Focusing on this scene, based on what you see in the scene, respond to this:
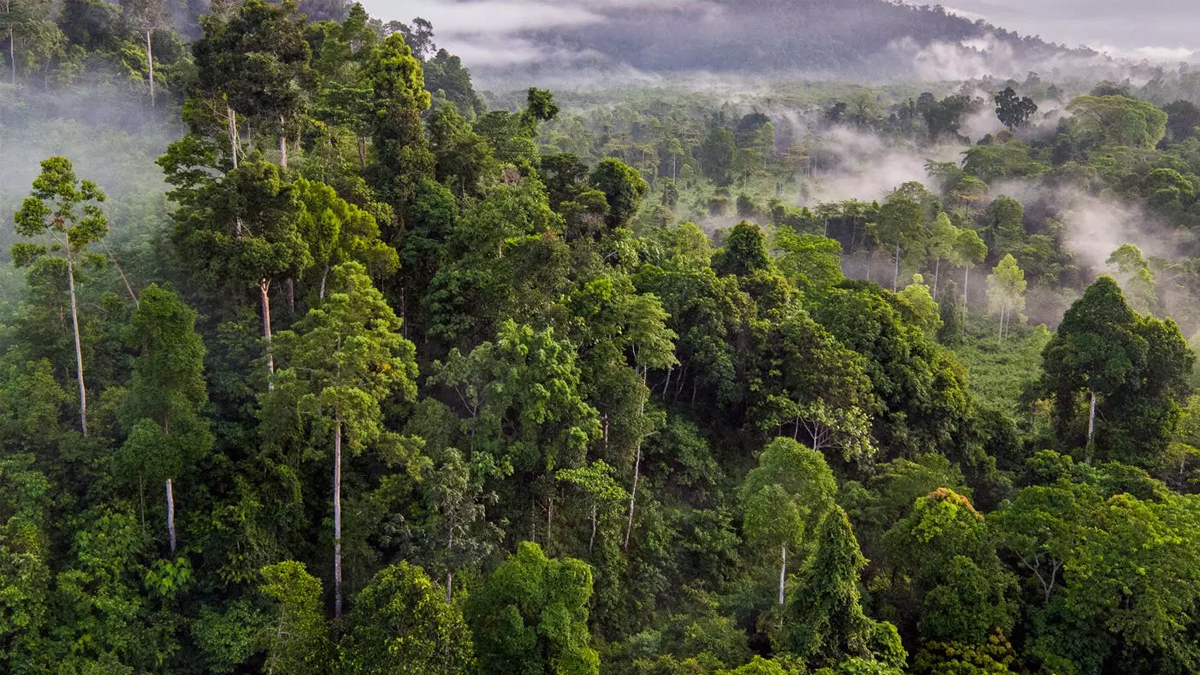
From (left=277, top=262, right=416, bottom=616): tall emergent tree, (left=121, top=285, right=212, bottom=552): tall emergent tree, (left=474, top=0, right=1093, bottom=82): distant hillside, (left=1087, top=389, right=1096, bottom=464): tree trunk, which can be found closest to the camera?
(left=277, top=262, right=416, bottom=616): tall emergent tree

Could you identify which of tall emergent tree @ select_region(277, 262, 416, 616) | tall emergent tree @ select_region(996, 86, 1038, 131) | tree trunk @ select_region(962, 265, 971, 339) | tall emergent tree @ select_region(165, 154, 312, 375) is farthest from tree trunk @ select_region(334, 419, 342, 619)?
tall emergent tree @ select_region(996, 86, 1038, 131)

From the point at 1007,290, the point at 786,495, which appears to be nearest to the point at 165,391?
the point at 786,495

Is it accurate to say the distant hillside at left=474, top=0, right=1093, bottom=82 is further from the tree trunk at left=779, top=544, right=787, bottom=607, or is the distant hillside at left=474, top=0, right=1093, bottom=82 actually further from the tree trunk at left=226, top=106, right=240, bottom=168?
the tree trunk at left=779, top=544, right=787, bottom=607

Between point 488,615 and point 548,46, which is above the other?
point 548,46

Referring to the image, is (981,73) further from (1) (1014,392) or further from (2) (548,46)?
(1) (1014,392)

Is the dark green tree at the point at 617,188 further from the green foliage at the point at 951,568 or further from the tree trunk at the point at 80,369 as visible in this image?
the tree trunk at the point at 80,369

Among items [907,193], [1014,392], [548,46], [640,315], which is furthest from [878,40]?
[640,315]

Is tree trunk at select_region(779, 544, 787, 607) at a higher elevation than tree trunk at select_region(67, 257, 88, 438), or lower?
lower

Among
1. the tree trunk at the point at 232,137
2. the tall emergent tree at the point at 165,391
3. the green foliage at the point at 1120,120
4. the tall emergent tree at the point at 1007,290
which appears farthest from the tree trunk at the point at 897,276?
the tall emergent tree at the point at 165,391
